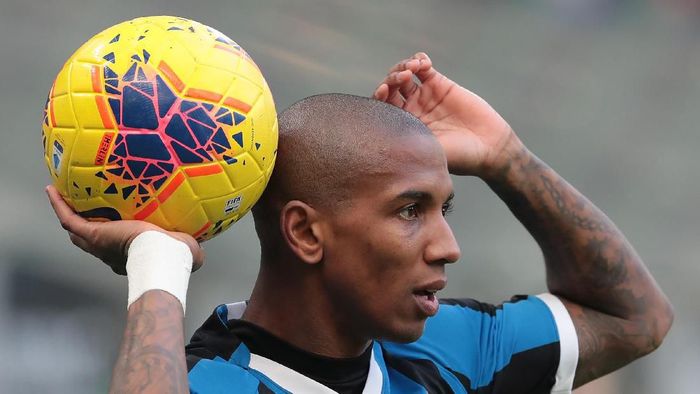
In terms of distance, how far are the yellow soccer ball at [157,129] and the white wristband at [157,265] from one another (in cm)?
8

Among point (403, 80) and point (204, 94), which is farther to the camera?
point (403, 80)

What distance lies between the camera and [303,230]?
3010mm

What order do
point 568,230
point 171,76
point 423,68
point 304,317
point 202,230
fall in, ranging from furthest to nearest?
1. point 568,230
2. point 423,68
3. point 304,317
4. point 202,230
5. point 171,76

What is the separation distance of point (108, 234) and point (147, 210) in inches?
4.3

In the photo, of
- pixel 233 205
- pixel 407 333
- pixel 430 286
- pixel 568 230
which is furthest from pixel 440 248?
pixel 568 230

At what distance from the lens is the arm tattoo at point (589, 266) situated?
3.58m

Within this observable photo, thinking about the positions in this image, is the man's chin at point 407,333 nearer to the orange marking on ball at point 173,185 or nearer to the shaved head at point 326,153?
the shaved head at point 326,153

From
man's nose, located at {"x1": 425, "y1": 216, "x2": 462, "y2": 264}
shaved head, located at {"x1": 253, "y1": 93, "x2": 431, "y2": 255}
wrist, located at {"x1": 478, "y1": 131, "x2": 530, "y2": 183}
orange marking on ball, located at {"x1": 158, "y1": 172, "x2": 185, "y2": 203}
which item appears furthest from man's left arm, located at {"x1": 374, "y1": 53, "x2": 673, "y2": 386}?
orange marking on ball, located at {"x1": 158, "y1": 172, "x2": 185, "y2": 203}

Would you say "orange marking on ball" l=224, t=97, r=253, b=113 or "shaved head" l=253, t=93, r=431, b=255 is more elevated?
"orange marking on ball" l=224, t=97, r=253, b=113

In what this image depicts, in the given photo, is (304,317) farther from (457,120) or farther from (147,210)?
(457,120)

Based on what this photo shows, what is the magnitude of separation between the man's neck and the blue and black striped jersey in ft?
0.24

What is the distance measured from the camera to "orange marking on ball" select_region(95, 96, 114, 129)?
101 inches

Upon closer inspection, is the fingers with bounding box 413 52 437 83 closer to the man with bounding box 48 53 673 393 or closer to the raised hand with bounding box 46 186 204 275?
the man with bounding box 48 53 673 393

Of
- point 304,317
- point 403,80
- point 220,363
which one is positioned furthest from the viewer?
point 403,80
